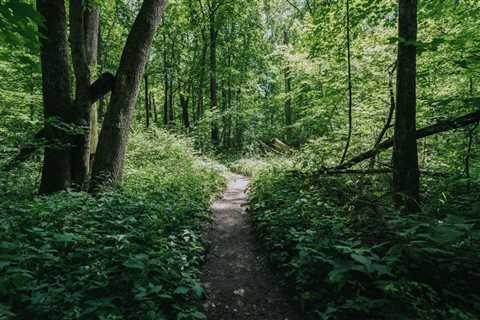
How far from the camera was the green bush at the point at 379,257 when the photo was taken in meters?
2.42

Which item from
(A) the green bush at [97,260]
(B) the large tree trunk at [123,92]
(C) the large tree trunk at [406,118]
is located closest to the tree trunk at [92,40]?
(B) the large tree trunk at [123,92]

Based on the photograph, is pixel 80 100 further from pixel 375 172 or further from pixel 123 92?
pixel 375 172

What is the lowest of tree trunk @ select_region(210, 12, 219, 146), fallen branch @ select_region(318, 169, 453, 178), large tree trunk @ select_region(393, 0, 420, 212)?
fallen branch @ select_region(318, 169, 453, 178)

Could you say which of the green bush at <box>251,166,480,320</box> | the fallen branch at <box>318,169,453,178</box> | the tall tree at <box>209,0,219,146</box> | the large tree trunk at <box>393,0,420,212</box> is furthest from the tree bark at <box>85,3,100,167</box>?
the tall tree at <box>209,0,219,146</box>

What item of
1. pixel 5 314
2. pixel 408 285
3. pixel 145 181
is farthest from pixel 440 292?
pixel 145 181

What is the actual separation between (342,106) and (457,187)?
4.48 m

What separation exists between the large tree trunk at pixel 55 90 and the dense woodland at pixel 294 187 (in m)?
0.02

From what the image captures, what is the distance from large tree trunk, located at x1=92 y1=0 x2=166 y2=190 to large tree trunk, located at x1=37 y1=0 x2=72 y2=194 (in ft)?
2.31

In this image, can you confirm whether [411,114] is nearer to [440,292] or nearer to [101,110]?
[440,292]

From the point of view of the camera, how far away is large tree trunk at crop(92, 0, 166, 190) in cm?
638

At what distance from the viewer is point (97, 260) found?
3.11 metres

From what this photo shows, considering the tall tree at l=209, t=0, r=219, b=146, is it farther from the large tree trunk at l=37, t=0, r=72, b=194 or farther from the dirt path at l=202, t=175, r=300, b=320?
the dirt path at l=202, t=175, r=300, b=320

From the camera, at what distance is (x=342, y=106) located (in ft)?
29.0

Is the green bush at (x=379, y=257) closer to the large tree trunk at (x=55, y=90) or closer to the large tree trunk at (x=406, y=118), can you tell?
the large tree trunk at (x=406, y=118)
